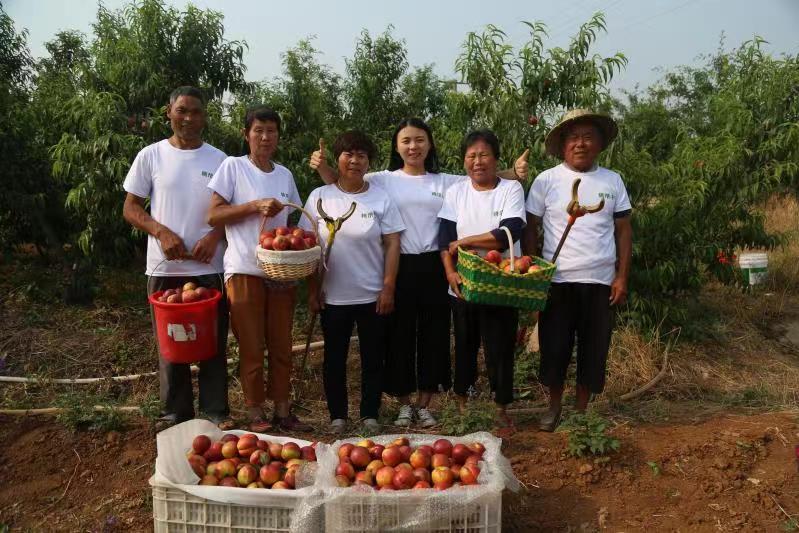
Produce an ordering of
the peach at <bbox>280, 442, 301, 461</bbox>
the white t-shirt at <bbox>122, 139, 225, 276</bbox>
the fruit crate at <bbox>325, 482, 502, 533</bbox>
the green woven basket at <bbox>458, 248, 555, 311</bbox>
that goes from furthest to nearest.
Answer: the white t-shirt at <bbox>122, 139, 225, 276</bbox> → the green woven basket at <bbox>458, 248, 555, 311</bbox> → the peach at <bbox>280, 442, 301, 461</bbox> → the fruit crate at <bbox>325, 482, 502, 533</bbox>

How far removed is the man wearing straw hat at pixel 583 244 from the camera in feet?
11.4

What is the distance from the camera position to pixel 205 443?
284 centimetres

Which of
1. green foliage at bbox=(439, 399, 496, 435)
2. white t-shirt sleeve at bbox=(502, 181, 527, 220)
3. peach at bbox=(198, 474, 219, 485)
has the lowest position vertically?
green foliage at bbox=(439, 399, 496, 435)

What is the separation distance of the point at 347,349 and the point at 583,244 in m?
1.49

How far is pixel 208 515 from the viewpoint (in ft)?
8.08

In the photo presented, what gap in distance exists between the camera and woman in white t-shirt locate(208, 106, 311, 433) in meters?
3.34

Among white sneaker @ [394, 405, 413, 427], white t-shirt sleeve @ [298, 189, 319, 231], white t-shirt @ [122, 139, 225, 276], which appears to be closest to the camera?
white t-shirt @ [122, 139, 225, 276]

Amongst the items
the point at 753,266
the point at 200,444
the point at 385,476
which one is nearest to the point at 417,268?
the point at 385,476

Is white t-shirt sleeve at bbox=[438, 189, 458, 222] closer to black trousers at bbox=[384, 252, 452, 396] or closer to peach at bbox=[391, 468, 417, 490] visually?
black trousers at bbox=[384, 252, 452, 396]

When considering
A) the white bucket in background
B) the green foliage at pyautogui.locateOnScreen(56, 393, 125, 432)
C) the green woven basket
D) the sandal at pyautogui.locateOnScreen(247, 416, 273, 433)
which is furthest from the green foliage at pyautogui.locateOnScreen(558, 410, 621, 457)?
the white bucket in background

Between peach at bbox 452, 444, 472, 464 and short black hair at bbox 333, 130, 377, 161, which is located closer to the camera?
peach at bbox 452, 444, 472, 464

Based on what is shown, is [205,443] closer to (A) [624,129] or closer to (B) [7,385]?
(B) [7,385]

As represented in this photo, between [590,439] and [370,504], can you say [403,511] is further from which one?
[590,439]

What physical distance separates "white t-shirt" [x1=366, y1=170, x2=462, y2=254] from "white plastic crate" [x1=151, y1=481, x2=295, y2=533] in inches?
67.2
